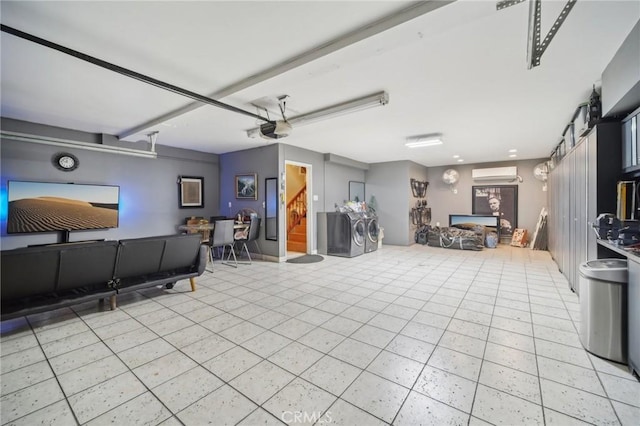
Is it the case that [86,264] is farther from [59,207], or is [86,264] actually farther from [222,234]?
[59,207]

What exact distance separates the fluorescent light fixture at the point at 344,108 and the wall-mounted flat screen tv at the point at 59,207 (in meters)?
4.33

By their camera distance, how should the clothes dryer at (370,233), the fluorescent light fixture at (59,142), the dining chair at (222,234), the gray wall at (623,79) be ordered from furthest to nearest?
the clothes dryer at (370,233), the dining chair at (222,234), the fluorescent light fixture at (59,142), the gray wall at (623,79)

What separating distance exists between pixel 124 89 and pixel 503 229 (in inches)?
404

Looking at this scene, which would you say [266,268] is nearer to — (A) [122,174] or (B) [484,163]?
(A) [122,174]

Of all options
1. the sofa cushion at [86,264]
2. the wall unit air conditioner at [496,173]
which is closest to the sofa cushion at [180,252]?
the sofa cushion at [86,264]

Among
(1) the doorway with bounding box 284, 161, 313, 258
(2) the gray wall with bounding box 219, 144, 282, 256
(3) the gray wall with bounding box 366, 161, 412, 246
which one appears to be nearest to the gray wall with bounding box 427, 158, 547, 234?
(3) the gray wall with bounding box 366, 161, 412, 246

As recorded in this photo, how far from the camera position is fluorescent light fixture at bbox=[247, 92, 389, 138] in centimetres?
323

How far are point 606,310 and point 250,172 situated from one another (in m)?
6.36

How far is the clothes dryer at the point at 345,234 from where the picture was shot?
6.59 meters

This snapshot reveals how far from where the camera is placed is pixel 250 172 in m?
6.56

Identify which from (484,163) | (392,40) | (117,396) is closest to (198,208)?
(117,396)

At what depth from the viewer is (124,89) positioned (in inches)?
126


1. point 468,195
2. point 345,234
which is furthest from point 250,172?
point 468,195

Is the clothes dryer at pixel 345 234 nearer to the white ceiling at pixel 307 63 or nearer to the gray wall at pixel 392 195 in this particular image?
the gray wall at pixel 392 195
